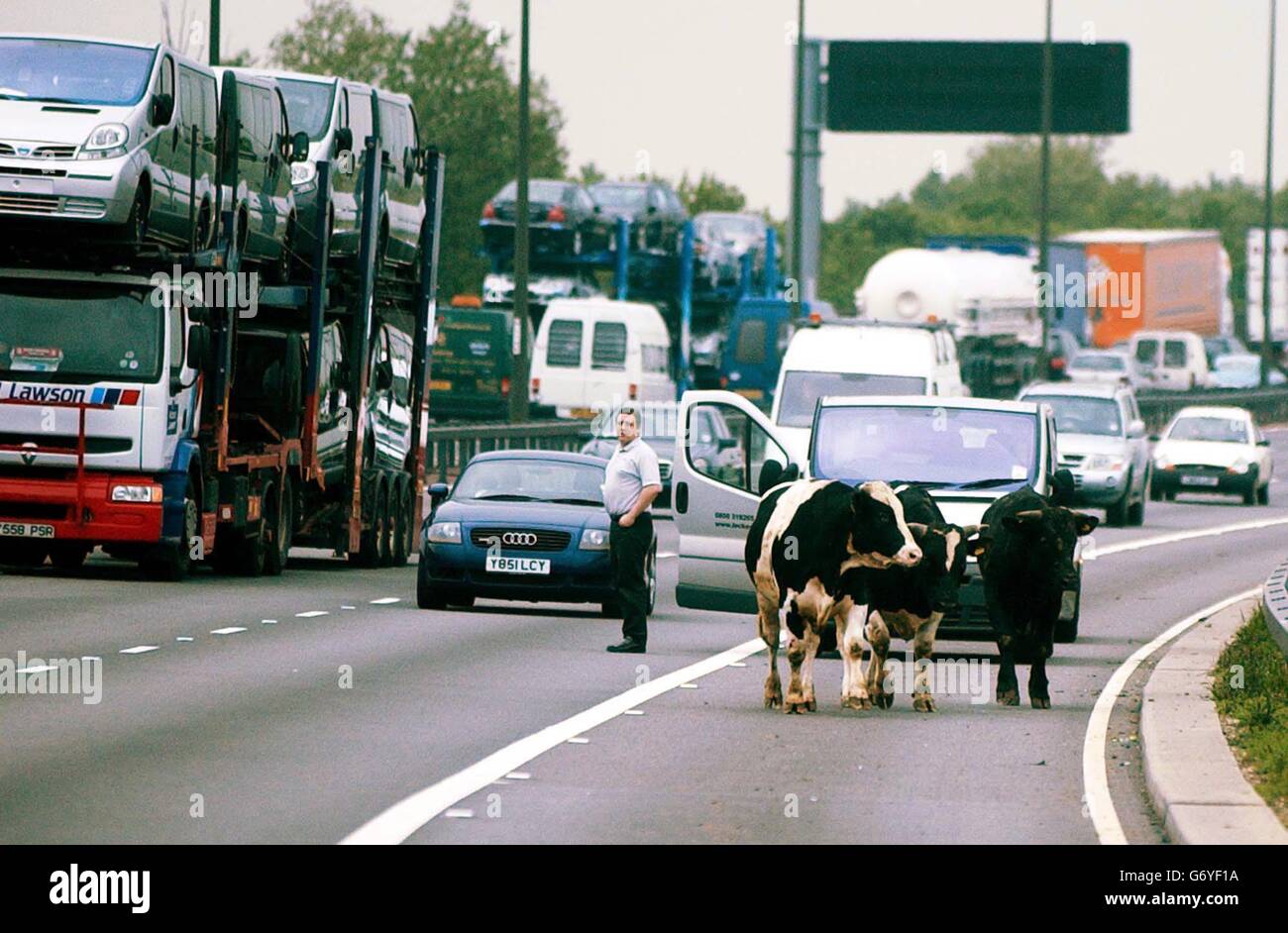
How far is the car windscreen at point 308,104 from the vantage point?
28.6 m

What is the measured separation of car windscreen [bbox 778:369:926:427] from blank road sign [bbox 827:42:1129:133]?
60.4m

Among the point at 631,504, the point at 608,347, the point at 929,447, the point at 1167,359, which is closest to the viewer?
the point at 631,504

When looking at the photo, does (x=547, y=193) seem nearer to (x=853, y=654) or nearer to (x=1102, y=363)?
(x=1102, y=363)

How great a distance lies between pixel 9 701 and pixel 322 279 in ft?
41.8

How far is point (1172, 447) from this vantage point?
157 ft

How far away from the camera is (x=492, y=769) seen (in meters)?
13.0

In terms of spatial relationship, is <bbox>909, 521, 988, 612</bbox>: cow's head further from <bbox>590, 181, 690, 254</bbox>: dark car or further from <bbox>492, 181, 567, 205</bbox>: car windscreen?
<bbox>590, 181, 690, 254</bbox>: dark car

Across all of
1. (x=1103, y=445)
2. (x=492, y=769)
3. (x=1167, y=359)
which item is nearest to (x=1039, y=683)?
(x=492, y=769)

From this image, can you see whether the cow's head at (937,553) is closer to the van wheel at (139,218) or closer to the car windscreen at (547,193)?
the van wheel at (139,218)

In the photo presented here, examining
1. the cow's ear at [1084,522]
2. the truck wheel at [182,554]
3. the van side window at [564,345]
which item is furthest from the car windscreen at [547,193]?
the cow's ear at [1084,522]

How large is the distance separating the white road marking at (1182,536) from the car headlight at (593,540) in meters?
11.3

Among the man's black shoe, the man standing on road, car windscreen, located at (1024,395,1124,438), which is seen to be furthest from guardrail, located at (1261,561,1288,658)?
car windscreen, located at (1024,395,1124,438)

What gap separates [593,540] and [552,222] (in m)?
31.5

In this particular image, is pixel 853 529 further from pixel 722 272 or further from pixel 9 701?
pixel 722 272
